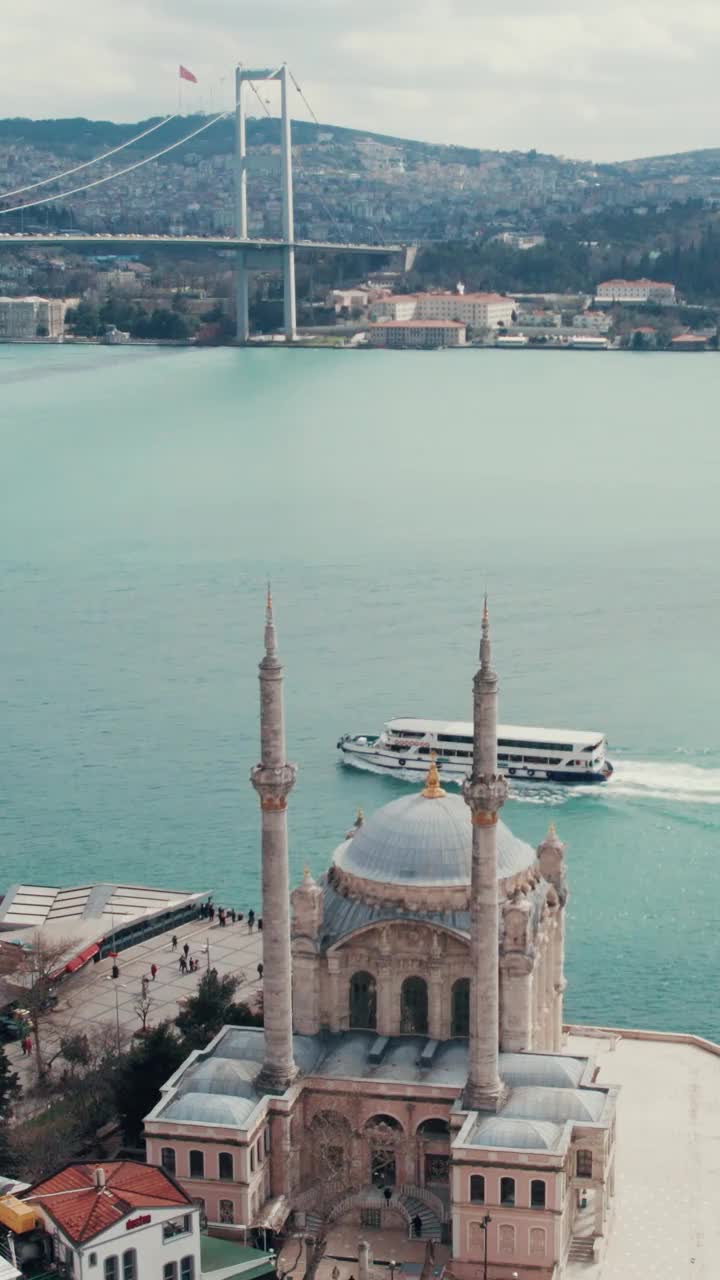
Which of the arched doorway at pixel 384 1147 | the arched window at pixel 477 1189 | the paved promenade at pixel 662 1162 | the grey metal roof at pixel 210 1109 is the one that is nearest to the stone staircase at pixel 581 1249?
the paved promenade at pixel 662 1162

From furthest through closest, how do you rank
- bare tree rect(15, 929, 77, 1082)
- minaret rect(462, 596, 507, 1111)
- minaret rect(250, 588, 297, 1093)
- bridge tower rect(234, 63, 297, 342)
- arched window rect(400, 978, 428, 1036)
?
bridge tower rect(234, 63, 297, 342)
bare tree rect(15, 929, 77, 1082)
arched window rect(400, 978, 428, 1036)
minaret rect(250, 588, 297, 1093)
minaret rect(462, 596, 507, 1111)

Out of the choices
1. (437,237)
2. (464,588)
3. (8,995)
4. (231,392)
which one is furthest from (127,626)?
(437,237)

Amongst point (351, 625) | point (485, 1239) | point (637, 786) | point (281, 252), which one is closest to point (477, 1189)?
point (485, 1239)

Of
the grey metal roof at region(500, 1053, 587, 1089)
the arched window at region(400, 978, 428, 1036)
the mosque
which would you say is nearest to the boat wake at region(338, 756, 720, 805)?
the mosque

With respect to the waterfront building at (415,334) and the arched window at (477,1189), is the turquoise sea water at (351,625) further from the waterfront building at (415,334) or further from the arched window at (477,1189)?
the waterfront building at (415,334)

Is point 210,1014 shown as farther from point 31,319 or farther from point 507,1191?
point 31,319

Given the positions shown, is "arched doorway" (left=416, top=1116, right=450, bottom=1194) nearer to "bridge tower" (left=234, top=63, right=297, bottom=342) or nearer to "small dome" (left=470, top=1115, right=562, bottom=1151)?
"small dome" (left=470, top=1115, right=562, bottom=1151)
